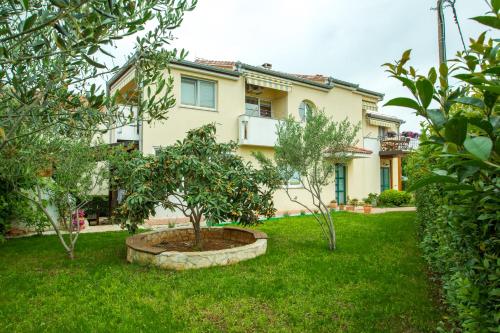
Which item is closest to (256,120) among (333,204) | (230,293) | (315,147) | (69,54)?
(333,204)

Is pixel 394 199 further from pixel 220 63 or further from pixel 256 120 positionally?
pixel 220 63

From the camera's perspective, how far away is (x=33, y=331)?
5223mm

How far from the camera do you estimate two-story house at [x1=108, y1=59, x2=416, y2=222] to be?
1789 cm

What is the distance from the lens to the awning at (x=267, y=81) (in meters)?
20.2

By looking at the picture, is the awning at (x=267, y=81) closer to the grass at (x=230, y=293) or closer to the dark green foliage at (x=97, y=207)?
the dark green foliage at (x=97, y=207)

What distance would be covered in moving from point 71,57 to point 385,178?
31.5m

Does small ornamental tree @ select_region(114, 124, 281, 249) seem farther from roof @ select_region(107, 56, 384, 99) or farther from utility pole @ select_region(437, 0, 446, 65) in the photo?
utility pole @ select_region(437, 0, 446, 65)

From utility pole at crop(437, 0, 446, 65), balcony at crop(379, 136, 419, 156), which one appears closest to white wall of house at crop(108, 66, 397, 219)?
balcony at crop(379, 136, 419, 156)

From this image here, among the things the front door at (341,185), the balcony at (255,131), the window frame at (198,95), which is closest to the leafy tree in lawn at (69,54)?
the window frame at (198,95)

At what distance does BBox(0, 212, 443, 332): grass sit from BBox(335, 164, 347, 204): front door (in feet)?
48.4

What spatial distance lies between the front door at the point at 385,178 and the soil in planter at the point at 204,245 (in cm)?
2277

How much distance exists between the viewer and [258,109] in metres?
22.9

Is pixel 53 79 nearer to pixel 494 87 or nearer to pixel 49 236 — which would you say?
pixel 494 87

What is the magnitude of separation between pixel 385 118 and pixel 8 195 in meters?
29.9
